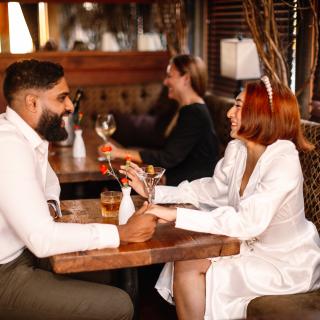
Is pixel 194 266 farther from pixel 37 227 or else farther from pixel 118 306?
pixel 37 227

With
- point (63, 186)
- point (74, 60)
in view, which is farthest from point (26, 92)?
point (74, 60)

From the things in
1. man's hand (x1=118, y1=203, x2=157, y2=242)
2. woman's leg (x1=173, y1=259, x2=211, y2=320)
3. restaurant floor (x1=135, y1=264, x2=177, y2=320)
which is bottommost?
restaurant floor (x1=135, y1=264, x2=177, y2=320)

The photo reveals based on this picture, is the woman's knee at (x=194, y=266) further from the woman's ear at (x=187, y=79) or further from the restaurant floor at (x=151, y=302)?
the woman's ear at (x=187, y=79)

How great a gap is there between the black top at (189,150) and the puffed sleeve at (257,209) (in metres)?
1.34

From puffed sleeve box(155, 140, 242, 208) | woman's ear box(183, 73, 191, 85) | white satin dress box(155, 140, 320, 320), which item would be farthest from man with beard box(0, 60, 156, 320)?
woman's ear box(183, 73, 191, 85)

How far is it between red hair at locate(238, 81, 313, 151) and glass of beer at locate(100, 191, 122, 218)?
0.61 meters

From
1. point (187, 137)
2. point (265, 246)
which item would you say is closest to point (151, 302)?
point (187, 137)

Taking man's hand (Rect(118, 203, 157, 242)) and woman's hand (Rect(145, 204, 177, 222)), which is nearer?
man's hand (Rect(118, 203, 157, 242))

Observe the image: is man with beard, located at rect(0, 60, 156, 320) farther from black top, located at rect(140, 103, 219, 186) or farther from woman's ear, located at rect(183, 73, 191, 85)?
woman's ear, located at rect(183, 73, 191, 85)

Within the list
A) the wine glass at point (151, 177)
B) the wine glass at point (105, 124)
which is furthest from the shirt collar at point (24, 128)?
the wine glass at point (105, 124)

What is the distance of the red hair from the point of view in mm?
2504

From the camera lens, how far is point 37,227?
2.07 metres

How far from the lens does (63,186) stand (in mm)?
4398

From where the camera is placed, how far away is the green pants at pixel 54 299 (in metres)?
2.23
